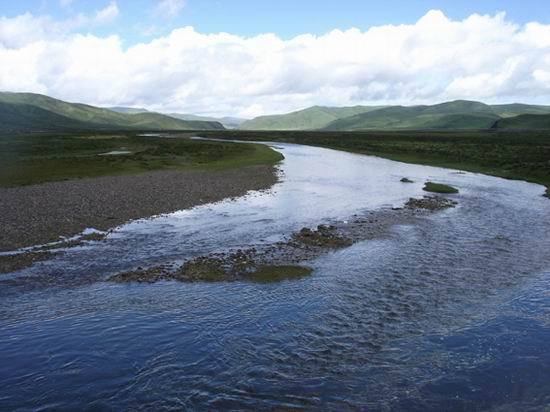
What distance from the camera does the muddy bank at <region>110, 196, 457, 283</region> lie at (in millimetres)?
25484

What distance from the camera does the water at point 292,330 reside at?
14734mm

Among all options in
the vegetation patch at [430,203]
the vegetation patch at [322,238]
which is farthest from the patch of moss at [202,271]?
the vegetation patch at [430,203]

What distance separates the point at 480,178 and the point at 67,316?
6134cm

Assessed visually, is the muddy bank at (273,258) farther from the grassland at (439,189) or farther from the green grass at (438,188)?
the green grass at (438,188)

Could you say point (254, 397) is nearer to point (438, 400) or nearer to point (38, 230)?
point (438, 400)

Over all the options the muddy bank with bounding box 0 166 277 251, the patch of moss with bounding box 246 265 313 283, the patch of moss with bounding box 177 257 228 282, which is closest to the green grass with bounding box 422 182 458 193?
the muddy bank with bounding box 0 166 277 251

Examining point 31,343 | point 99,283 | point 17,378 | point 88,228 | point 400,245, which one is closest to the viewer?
point 17,378

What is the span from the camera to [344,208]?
45844 millimetres

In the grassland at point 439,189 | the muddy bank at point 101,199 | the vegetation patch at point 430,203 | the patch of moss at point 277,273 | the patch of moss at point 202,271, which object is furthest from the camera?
the grassland at point 439,189

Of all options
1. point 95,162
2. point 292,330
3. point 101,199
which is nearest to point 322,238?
point 292,330

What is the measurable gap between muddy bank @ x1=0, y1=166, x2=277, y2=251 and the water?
14.5ft

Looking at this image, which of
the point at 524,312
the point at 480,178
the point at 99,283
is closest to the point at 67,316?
the point at 99,283

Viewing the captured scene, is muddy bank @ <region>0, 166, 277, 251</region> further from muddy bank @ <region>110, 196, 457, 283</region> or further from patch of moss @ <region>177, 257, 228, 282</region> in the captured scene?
patch of moss @ <region>177, 257, 228, 282</region>

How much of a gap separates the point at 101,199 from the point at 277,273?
2540cm
